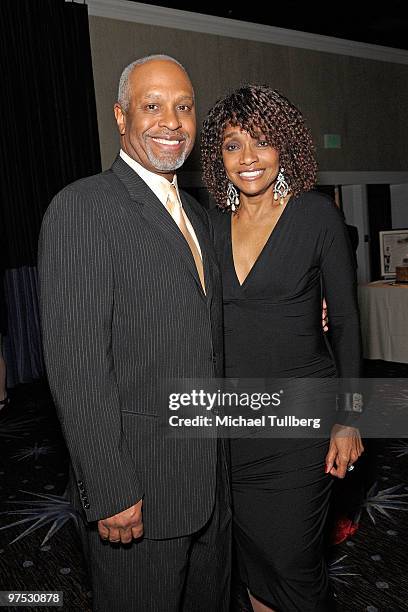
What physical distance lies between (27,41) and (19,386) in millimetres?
3072

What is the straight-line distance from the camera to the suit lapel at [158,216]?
1.40m

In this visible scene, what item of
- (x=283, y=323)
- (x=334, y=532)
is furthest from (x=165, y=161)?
(x=334, y=532)

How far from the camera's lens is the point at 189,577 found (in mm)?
1575

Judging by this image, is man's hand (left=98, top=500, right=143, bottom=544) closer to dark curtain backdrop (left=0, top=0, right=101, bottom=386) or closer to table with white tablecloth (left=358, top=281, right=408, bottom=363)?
table with white tablecloth (left=358, top=281, right=408, bottom=363)

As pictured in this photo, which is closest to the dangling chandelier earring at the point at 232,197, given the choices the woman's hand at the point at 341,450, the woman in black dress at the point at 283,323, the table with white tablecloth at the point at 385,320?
the woman in black dress at the point at 283,323

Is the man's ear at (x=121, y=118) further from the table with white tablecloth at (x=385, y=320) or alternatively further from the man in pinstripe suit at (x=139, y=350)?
the table with white tablecloth at (x=385, y=320)

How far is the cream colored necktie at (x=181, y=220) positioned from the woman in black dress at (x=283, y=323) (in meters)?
0.22

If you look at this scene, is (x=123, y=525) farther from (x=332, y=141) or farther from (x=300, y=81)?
(x=332, y=141)

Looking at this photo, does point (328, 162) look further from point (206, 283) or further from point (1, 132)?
point (206, 283)

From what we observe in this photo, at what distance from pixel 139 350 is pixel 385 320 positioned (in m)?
4.12

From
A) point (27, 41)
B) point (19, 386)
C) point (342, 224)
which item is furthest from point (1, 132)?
point (342, 224)

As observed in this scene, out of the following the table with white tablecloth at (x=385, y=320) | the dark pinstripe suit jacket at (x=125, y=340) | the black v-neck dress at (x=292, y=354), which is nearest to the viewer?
the dark pinstripe suit jacket at (x=125, y=340)

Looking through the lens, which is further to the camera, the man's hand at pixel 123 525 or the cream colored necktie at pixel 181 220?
the cream colored necktie at pixel 181 220

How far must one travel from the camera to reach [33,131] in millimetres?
5406
